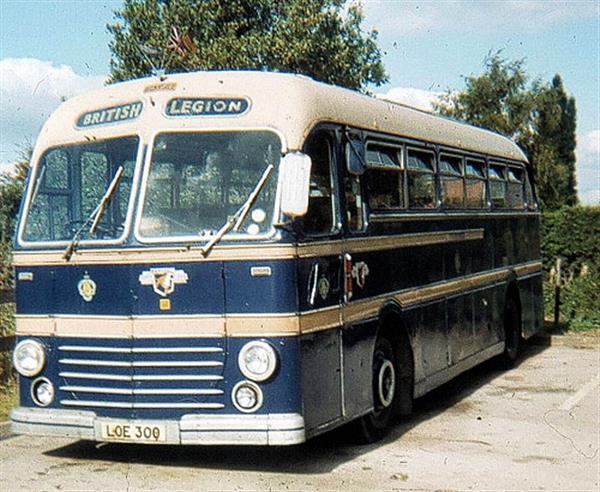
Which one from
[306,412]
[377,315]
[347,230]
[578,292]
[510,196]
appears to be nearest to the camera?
[306,412]

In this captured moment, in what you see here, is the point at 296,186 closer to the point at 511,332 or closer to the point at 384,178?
the point at 384,178

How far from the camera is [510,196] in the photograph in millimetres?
15906

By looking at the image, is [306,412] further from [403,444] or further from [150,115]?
[150,115]

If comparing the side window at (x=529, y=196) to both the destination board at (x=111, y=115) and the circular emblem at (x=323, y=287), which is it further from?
the destination board at (x=111, y=115)

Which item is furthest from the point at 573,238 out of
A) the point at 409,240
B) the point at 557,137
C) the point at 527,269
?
the point at 557,137

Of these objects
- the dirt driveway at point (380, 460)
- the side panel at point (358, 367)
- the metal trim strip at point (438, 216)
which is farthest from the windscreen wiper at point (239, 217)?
the metal trim strip at point (438, 216)

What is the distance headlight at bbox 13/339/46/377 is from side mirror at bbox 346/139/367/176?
3010mm

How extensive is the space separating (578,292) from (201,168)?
15912 mm

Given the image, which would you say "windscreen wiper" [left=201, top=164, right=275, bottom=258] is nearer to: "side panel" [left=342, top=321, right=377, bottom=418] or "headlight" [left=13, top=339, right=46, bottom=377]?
"side panel" [left=342, top=321, right=377, bottom=418]

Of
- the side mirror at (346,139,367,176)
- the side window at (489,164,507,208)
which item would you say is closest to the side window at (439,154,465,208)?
the side window at (489,164,507,208)

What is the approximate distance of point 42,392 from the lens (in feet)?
28.6

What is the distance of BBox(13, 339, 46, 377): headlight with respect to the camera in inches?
342

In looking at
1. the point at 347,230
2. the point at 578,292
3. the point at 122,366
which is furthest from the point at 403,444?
the point at 578,292

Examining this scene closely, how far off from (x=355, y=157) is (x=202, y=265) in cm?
200
